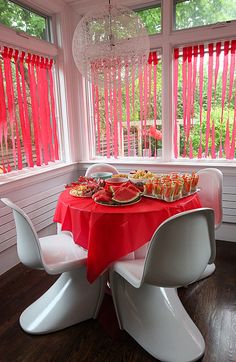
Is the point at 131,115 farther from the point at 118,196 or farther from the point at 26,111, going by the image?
the point at 118,196

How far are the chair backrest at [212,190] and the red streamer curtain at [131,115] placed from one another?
101cm

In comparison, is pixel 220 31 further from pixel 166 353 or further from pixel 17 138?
pixel 166 353

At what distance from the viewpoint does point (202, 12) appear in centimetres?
286

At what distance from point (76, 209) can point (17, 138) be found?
1401mm

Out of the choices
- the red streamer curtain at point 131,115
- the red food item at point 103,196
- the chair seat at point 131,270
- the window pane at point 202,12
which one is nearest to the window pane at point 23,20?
the red streamer curtain at point 131,115

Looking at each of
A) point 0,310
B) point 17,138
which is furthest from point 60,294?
point 17,138

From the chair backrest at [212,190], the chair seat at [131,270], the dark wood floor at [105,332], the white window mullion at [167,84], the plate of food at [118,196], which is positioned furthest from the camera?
the white window mullion at [167,84]

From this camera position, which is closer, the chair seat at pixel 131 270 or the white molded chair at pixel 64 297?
the chair seat at pixel 131 270

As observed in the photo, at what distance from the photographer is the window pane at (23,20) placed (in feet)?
8.45

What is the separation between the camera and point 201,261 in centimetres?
142

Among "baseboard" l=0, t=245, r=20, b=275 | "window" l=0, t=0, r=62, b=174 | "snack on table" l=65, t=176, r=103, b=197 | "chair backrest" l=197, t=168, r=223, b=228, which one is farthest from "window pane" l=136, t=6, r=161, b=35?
"baseboard" l=0, t=245, r=20, b=275

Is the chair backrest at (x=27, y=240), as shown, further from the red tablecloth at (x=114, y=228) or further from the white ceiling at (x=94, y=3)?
the white ceiling at (x=94, y=3)

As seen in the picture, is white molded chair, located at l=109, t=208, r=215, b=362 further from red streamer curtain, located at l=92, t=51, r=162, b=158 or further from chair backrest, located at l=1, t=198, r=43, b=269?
red streamer curtain, located at l=92, t=51, r=162, b=158

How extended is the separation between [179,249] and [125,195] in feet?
1.80
